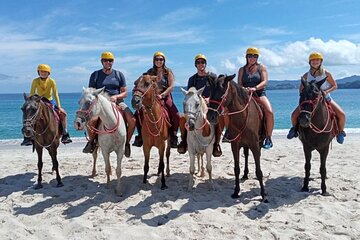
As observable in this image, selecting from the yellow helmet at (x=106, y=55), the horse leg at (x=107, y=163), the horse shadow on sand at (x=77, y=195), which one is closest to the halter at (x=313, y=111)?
the horse shadow on sand at (x=77, y=195)

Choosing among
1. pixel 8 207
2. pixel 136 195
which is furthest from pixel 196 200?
pixel 8 207

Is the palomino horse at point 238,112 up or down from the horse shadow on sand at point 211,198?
up

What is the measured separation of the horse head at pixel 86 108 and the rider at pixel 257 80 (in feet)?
9.57

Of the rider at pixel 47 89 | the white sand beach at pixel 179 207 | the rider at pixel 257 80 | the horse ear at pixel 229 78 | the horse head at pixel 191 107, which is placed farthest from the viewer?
the rider at pixel 47 89

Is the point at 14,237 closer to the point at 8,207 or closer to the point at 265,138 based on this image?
the point at 8,207

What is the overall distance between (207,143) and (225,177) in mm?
1386

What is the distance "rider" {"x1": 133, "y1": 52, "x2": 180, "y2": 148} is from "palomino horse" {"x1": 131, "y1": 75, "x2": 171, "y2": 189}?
0.88ft

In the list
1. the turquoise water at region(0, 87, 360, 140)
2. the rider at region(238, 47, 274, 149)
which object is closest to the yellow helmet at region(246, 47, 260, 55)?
the rider at region(238, 47, 274, 149)

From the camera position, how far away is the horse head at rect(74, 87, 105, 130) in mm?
5508

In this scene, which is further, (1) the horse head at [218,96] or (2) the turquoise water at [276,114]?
(2) the turquoise water at [276,114]

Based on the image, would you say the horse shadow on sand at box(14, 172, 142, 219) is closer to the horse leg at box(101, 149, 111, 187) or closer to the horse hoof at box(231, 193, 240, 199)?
the horse leg at box(101, 149, 111, 187)

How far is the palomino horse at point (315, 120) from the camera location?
582 centimetres

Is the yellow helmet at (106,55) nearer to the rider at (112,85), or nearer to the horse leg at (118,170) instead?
the rider at (112,85)

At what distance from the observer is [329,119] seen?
20.7 feet
